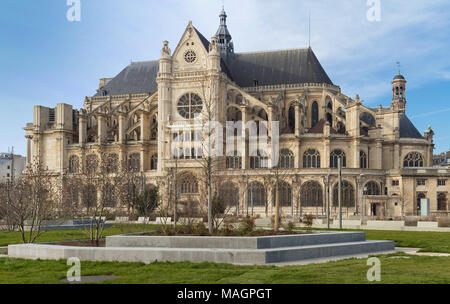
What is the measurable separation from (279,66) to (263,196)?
24.0m

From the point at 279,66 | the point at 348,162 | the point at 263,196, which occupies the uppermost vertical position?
the point at 279,66

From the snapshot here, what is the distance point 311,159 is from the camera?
60.6 m

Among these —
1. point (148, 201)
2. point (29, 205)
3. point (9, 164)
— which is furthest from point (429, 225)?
point (9, 164)

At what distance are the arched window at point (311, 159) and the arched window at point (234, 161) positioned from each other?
8040mm

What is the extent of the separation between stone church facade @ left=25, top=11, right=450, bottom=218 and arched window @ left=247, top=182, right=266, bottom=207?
12 cm

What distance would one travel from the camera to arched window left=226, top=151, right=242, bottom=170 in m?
61.6

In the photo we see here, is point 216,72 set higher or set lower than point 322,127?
higher

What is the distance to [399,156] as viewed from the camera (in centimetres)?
6412

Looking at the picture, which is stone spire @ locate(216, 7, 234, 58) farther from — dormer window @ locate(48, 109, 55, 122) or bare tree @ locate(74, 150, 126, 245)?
bare tree @ locate(74, 150, 126, 245)

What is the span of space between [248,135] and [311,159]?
8.32 meters

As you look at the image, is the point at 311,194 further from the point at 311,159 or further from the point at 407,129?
the point at 407,129
